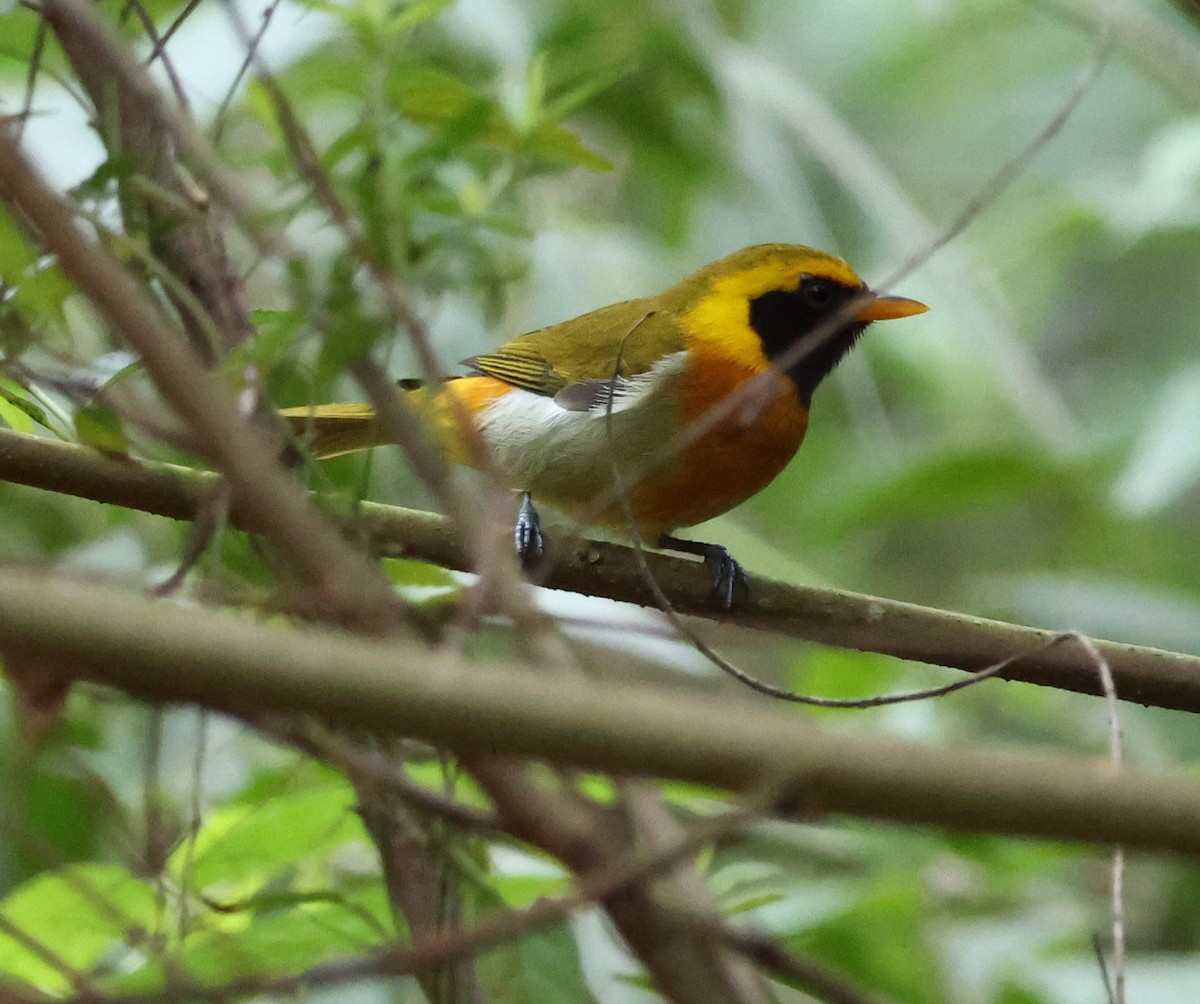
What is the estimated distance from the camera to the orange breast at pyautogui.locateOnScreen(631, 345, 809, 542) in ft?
9.75

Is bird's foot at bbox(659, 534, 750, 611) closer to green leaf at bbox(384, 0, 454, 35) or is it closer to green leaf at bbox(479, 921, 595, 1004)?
green leaf at bbox(479, 921, 595, 1004)

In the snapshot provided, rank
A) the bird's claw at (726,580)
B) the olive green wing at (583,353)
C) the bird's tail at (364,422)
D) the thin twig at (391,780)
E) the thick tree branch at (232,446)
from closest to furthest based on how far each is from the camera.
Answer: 1. the thick tree branch at (232,446)
2. the thin twig at (391,780)
3. the bird's tail at (364,422)
4. the bird's claw at (726,580)
5. the olive green wing at (583,353)

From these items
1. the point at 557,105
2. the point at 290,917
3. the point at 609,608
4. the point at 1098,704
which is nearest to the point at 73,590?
the point at 290,917

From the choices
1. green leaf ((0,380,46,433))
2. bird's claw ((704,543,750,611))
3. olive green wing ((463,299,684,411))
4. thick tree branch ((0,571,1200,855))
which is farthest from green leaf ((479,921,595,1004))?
olive green wing ((463,299,684,411))

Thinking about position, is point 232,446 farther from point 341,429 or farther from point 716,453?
point 716,453

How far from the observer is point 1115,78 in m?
7.45

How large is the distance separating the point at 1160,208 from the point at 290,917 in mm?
2943

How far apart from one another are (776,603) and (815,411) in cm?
418

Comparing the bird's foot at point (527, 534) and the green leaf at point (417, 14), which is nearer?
the green leaf at point (417, 14)

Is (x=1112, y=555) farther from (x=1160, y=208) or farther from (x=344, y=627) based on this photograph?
(x=344, y=627)

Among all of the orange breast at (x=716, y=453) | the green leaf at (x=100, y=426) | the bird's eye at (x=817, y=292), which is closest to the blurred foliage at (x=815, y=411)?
the green leaf at (x=100, y=426)

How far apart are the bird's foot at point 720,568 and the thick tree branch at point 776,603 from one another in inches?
0.9

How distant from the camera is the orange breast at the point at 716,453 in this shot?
9.75ft

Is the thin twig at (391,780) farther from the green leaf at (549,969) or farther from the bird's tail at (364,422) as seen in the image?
the green leaf at (549,969)
